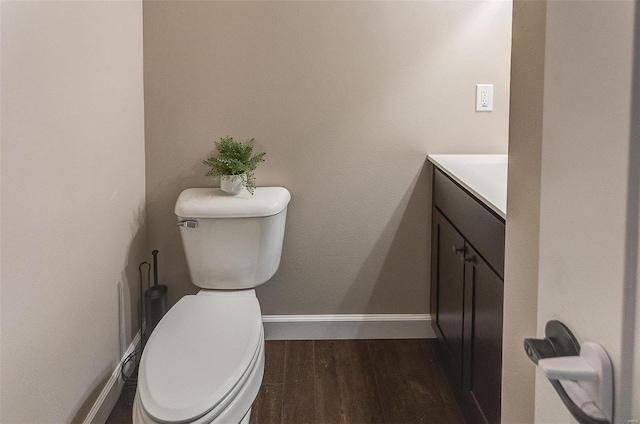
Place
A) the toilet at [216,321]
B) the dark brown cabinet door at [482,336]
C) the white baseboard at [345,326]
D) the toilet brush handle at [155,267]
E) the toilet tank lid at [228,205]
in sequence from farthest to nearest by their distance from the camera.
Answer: the white baseboard at [345,326] → the toilet brush handle at [155,267] → the toilet tank lid at [228,205] → the dark brown cabinet door at [482,336] → the toilet at [216,321]

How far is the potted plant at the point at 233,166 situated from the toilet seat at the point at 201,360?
50cm

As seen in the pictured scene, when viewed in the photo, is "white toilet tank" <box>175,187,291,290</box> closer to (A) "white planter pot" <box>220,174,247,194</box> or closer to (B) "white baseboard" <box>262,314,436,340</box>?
(A) "white planter pot" <box>220,174,247,194</box>

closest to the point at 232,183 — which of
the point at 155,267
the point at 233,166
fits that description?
the point at 233,166

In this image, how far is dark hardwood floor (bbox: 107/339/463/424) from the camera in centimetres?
227

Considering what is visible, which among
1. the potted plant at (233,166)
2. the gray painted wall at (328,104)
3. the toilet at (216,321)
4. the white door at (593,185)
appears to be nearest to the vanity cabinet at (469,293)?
the gray painted wall at (328,104)

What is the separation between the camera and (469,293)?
208 cm

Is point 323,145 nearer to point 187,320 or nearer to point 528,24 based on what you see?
point 187,320

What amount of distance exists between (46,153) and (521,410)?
134 centimetres

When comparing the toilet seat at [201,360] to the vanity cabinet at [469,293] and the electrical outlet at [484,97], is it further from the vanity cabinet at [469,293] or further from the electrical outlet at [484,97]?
the electrical outlet at [484,97]

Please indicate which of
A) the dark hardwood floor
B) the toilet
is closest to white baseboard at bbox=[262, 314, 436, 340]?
the dark hardwood floor

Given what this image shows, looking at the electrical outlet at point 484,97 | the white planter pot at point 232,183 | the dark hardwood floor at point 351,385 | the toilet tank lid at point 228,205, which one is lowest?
A: the dark hardwood floor at point 351,385

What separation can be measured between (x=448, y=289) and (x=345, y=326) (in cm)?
61

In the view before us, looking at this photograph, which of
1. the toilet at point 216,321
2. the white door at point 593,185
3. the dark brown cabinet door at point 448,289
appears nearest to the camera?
the white door at point 593,185

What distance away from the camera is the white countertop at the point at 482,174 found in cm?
176
